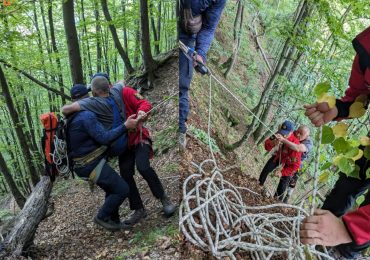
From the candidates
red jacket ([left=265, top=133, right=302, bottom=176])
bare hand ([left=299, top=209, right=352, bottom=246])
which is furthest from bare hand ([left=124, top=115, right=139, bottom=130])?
red jacket ([left=265, top=133, right=302, bottom=176])

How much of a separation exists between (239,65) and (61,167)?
419 inches

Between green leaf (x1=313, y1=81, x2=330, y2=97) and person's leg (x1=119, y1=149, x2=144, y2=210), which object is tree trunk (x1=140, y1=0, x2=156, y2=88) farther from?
green leaf (x1=313, y1=81, x2=330, y2=97)

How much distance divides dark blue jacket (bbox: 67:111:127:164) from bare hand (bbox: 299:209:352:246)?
2.45m

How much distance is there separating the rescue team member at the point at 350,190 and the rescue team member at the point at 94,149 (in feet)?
6.80

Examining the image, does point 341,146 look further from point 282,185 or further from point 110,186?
point 282,185

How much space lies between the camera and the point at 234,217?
10.4 feet

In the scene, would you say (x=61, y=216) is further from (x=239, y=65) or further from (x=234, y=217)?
(x=239, y=65)

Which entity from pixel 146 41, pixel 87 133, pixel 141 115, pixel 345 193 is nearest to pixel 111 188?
pixel 87 133

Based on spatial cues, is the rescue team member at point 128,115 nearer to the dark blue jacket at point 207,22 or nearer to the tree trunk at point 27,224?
the dark blue jacket at point 207,22

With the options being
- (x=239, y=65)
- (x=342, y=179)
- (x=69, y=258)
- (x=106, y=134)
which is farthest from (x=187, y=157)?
(x=239, y=65)

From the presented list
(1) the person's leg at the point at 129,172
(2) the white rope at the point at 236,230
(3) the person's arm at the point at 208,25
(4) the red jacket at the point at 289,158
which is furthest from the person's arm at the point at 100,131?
(4) the red jacket at the point at 289,158

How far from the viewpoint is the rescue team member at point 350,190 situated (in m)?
1.58

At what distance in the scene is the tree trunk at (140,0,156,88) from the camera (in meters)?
6.46

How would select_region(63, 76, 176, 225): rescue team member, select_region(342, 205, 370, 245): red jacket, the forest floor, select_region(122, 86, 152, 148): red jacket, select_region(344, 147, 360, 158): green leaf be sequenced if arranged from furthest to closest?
select_region(122, 86, 152, 148): red jacket, select_region(63, 76, 176, 225): rescue team member, the forest floor, select_region(344, 147, 360, 158): green leaf, select_region(342, 205, 370, 245): red jacket
